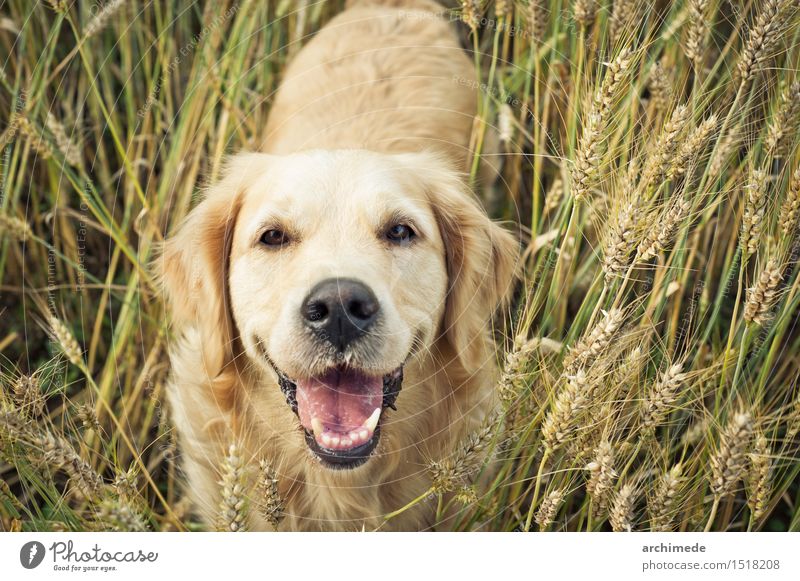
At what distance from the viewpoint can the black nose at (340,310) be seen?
1.71m

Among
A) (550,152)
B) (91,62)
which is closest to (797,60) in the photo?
(550,152)

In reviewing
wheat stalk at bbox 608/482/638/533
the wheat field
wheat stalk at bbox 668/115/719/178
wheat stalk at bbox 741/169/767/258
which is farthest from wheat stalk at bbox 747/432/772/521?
wheat stalk at bbox 668/115/719/178

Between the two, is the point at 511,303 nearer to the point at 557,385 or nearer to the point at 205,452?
the point at 557,385

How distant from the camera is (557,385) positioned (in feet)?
6.02

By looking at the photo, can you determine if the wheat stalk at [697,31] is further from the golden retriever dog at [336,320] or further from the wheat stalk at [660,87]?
the golden retriever dog at [336,320]

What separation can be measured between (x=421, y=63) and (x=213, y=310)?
1.41 metres

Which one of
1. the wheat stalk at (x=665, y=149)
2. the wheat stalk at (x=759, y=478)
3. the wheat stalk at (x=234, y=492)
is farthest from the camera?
the wheat stalk at (x=759, y=478)

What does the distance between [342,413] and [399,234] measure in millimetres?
516

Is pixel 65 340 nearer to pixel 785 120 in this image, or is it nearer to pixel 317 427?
pixel 317 427

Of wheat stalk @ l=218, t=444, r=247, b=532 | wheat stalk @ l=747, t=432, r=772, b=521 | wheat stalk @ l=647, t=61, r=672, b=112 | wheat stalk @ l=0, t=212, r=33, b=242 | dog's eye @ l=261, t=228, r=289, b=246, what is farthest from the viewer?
wheat stalk @ l=0, t=212, r=33, b=242

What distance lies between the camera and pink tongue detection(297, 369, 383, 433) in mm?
1895

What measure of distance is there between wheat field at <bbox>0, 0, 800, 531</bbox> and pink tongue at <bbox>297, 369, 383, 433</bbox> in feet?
0.77

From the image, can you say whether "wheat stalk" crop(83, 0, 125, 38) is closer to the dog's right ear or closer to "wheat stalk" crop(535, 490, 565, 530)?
the dog's right ear

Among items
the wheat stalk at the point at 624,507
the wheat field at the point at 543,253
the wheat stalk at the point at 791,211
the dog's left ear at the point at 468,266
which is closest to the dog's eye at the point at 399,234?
the dog's left ear at the point at 468,266
